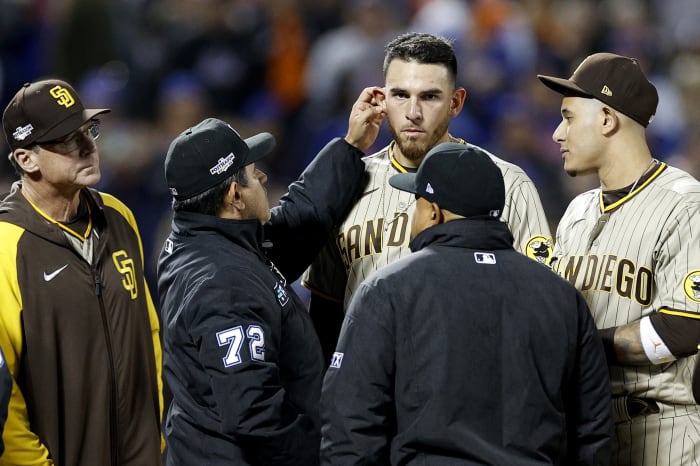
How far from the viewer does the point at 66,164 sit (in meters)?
3.76

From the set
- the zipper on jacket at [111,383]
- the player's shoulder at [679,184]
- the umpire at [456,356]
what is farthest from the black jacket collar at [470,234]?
the zipper on jacket at [111,383]

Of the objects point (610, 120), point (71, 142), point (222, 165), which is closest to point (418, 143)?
point (610, 120)

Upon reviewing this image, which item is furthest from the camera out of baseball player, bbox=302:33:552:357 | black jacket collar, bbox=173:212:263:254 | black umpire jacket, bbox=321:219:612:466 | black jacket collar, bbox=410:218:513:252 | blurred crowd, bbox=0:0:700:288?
blurred crowd, bbox=0:0:700:288

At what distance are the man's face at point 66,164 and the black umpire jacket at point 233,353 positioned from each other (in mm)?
513

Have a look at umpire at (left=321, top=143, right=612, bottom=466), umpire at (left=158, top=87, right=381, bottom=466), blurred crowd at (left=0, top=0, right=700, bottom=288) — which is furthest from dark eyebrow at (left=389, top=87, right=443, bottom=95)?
blurred crowd at (left=0, top=0, right=700, bottom=288)

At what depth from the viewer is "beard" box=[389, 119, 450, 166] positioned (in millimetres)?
3822

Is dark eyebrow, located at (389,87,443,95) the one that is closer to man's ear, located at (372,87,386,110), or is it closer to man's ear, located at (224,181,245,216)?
man's ear, located at (372,87,386,110)

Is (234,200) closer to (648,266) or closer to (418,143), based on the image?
(418,143)


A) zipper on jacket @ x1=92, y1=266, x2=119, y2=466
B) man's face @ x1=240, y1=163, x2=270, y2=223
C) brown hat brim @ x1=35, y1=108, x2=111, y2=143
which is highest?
brown hat brim @ x1=35, y1=108, x2=111, y2=143

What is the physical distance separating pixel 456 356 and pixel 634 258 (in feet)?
3.09

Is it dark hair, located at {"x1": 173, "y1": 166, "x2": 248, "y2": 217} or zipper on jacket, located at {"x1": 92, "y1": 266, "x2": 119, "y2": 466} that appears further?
zipper on jacket, located at {"x1": 92, "y1": 266, "x2": 119, "y2": 466}

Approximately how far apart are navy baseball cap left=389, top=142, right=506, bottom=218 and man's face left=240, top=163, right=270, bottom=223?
2.09 feet

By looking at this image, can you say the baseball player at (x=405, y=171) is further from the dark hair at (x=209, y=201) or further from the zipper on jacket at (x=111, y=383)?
the zipper on jacket at (x=111, y=383)

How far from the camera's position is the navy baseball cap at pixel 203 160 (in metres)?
3.36
